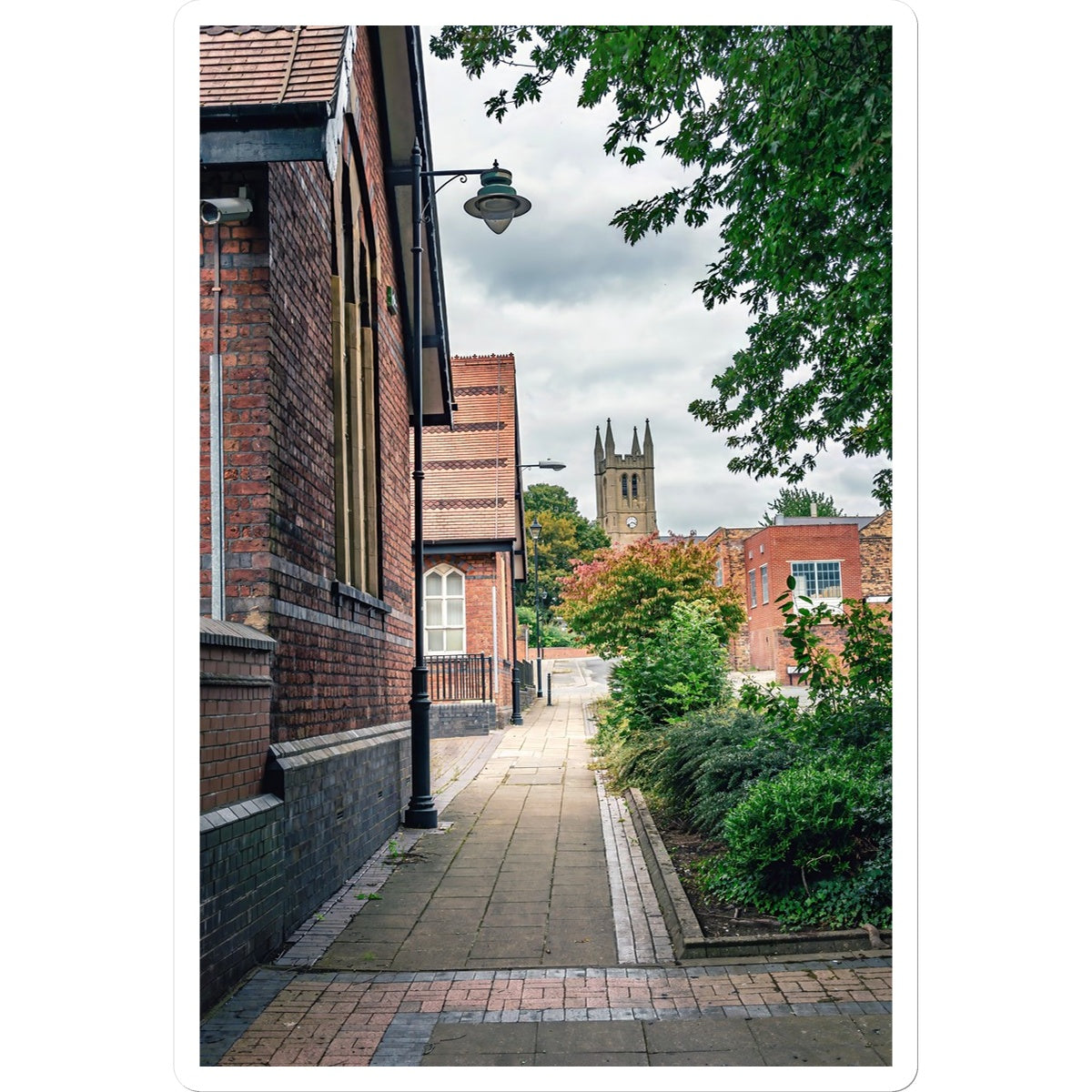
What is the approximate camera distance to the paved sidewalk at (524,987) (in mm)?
3926

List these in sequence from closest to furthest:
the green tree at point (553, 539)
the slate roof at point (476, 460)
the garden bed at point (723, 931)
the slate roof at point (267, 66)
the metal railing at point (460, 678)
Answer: the garden bed at point (723, 931) → the slate roof at point (267, 66) → the metal railing at point (460, 678) → the slate roof at point (476, 460) → the green tree at point (553, 539)

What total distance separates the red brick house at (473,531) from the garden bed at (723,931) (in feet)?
44.9

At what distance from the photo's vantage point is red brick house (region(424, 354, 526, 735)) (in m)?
22.2

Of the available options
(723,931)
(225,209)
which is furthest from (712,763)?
(225,209)

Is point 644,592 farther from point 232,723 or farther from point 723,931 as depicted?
point 232,723

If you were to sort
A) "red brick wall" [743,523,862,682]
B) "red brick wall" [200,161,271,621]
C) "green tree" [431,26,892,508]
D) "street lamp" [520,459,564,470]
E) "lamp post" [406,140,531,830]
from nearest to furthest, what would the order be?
1. "green tree" [431,26,892,508]
2. "red brick wall" [200,161,271,621]
3. "lamp post" [406,140,531,830]
4. "street lamp" [520,459,564,470]
5. "red brick wall" [743,523,862,682]

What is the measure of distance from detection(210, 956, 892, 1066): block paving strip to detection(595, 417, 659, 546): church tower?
4285 inches

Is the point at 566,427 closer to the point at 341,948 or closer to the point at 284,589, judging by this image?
the point at 284,589

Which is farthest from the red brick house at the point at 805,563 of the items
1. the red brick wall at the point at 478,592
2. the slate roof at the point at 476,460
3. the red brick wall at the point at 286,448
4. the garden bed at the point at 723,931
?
the red brick wall at the point at 286,448

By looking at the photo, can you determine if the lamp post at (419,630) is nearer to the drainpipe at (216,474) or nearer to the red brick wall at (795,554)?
the drainpipe at (216,474)

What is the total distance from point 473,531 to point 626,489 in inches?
3657

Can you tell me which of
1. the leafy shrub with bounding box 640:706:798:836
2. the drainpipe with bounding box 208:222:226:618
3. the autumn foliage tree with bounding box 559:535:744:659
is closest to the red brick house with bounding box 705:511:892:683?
the autumn foliage tree with bounding box 559:535:744:659

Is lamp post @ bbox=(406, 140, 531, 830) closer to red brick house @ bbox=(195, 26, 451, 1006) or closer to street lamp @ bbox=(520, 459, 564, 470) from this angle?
red brick house @ bbox=(195, 26, 451, 1006)
